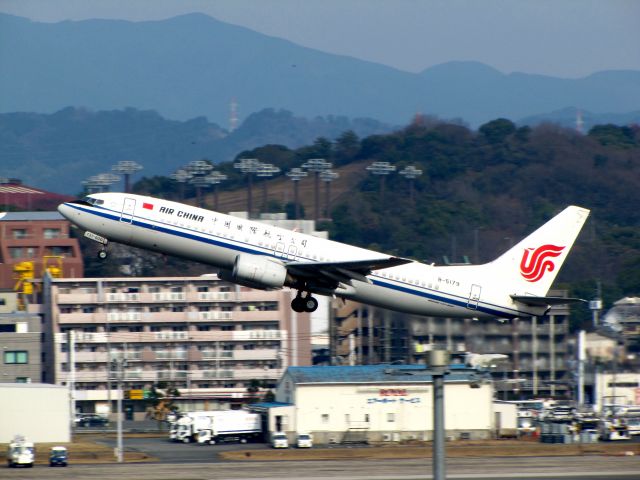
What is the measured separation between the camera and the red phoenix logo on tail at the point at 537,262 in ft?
166

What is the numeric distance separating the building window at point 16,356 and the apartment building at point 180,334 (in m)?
7.24

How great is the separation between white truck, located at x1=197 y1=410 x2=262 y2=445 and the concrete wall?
31.1ft

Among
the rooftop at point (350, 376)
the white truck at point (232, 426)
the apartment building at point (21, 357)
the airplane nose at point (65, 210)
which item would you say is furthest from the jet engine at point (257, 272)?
the apartment building at point (21, 357)

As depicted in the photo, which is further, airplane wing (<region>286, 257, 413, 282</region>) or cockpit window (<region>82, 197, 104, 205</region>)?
cockpit window (<region>82, 197, 104, 205</region>)

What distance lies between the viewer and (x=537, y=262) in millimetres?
51094

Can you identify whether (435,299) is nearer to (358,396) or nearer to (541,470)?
(541,470)

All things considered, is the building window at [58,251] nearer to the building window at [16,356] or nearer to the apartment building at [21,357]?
the apartment building at [21,357]

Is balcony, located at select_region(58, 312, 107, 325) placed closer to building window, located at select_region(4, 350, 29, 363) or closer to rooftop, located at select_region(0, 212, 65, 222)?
building window, located at select_region(4, 350, 29, 363)

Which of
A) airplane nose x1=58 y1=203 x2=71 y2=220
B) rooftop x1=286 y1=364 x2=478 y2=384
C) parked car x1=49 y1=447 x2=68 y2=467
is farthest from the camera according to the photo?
rooftop x1=286 y1=364 x2=478 y2=384

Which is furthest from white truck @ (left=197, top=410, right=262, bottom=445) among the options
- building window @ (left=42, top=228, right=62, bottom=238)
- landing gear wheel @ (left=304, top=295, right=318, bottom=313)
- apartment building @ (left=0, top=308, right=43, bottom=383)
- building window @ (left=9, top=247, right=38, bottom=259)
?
building window @ (left=42, top=228, right=62, bottom=238)

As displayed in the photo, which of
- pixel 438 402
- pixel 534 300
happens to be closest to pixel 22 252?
pixel 534 300

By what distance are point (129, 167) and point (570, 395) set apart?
128 m

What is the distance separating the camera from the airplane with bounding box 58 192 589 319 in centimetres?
4541

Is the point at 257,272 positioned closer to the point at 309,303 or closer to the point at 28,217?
the point at 309,303
